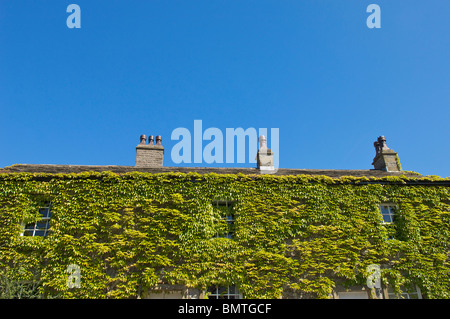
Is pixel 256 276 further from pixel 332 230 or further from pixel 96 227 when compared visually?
pixel 96 227

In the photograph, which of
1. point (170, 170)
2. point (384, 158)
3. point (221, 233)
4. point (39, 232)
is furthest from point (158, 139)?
point (384, 158)

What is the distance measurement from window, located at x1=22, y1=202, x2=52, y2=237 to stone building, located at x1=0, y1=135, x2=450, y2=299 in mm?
45

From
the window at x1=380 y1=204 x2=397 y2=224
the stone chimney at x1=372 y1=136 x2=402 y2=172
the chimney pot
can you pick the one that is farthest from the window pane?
the stone chimney at x1=372 y1=136 x2=402 y2=172

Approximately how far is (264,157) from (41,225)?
1039 cm

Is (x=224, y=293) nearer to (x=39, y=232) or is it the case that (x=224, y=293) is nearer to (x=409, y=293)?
(x=409, y=293)

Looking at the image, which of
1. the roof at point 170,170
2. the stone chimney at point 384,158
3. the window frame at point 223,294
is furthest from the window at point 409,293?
the stone chimney at point 384,158

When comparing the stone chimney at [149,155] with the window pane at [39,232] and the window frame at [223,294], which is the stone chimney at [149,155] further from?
the window frame at [223,294]

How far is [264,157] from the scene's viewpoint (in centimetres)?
1661

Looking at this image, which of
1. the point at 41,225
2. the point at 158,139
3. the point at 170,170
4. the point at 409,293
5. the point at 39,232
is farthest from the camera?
the point at 158,139

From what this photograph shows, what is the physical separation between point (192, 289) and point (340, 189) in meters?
7.56

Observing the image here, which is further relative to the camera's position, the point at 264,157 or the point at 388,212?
the point at 264,157

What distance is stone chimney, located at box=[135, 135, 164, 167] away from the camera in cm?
1678
